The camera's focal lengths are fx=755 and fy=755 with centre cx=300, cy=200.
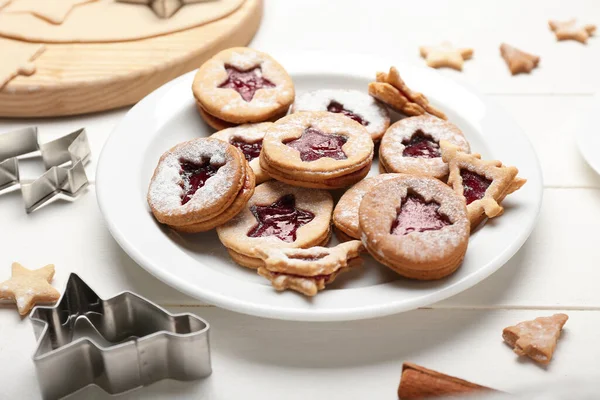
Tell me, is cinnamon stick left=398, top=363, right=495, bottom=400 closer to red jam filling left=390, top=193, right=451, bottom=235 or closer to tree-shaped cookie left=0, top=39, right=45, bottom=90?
red jam filling left=390, top=193, right=451, bottom=235

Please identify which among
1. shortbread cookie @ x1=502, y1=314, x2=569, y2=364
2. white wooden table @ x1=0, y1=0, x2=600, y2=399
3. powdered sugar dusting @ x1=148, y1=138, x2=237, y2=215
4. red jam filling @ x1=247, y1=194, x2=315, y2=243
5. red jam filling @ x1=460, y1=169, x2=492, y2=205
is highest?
powdered sugar dusting @ x1=148, y1=138, x2=237, y2=215

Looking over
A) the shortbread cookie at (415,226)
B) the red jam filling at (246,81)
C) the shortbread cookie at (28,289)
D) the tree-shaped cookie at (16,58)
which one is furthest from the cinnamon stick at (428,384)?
the tree-shaped cookie at (16,58)

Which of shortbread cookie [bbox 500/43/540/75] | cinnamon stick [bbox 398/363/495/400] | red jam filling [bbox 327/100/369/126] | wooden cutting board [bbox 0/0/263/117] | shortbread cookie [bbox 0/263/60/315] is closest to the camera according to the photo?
cinnamon stick [bbox 398/363/495/400]

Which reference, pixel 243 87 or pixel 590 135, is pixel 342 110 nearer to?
pixel 243 87

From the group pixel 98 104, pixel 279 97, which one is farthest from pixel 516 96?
pixel 98 104

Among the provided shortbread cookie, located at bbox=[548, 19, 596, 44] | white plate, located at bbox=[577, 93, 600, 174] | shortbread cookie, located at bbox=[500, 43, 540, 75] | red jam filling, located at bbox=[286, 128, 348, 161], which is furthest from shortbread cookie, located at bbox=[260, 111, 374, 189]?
shortbread cookie, located at bbox=[548, 19, 596, 44]

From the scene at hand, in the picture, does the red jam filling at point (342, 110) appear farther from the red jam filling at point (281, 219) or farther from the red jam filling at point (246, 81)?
the red jam filling at point (281, 219)
